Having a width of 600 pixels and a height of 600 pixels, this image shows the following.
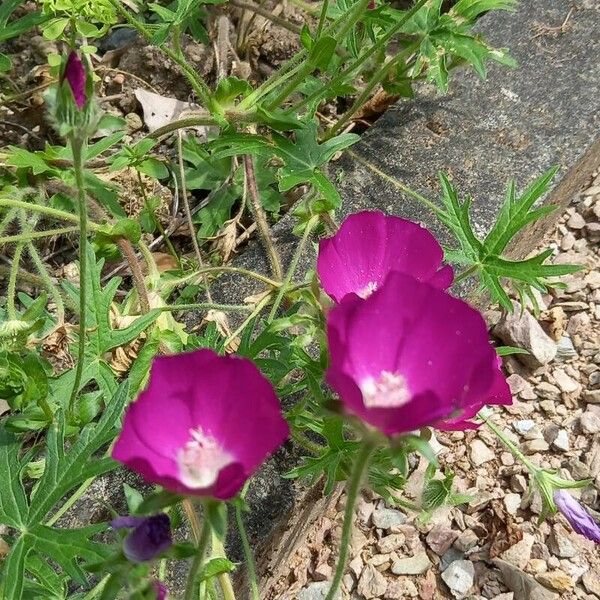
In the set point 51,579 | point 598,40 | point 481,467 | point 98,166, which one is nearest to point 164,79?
point 98,166

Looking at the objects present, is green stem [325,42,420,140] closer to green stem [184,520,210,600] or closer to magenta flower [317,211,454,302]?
magenta flower [317,211,454,302]

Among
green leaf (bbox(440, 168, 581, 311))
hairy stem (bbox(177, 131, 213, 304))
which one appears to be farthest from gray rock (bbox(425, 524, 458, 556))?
hairy stem (bbox(177, 131, 213, 304))

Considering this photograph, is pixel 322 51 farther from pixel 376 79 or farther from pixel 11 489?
pixel 11 489

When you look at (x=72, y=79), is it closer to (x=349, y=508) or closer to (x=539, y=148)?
(x=349, y=508)

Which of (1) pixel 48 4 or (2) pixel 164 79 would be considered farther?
(2) pixel 164 79

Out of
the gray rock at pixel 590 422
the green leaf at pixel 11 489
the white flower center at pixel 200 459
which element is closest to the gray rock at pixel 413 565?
the gray rock at pixel 590 422

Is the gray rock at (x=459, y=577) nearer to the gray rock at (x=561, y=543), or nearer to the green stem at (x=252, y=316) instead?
the gray rock at (x=561, y=543)
